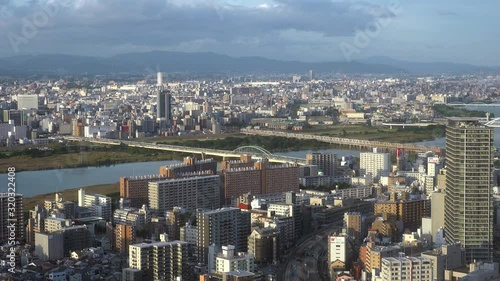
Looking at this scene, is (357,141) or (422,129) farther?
(422,129)

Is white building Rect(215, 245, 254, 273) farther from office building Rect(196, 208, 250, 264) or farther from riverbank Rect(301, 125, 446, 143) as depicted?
riverbank Rect(301, 125, 446, 143)

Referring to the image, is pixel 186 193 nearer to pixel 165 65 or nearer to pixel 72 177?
pixel 72 177

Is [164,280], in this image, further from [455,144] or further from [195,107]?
[195,107]

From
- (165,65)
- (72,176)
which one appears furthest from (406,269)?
(165,65)

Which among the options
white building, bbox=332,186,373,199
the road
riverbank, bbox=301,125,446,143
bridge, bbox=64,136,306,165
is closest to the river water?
bridge, bbox=64,136,306,165

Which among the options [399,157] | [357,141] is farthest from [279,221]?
[357,141]

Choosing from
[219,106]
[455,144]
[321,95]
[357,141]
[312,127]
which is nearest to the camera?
[455,144]
